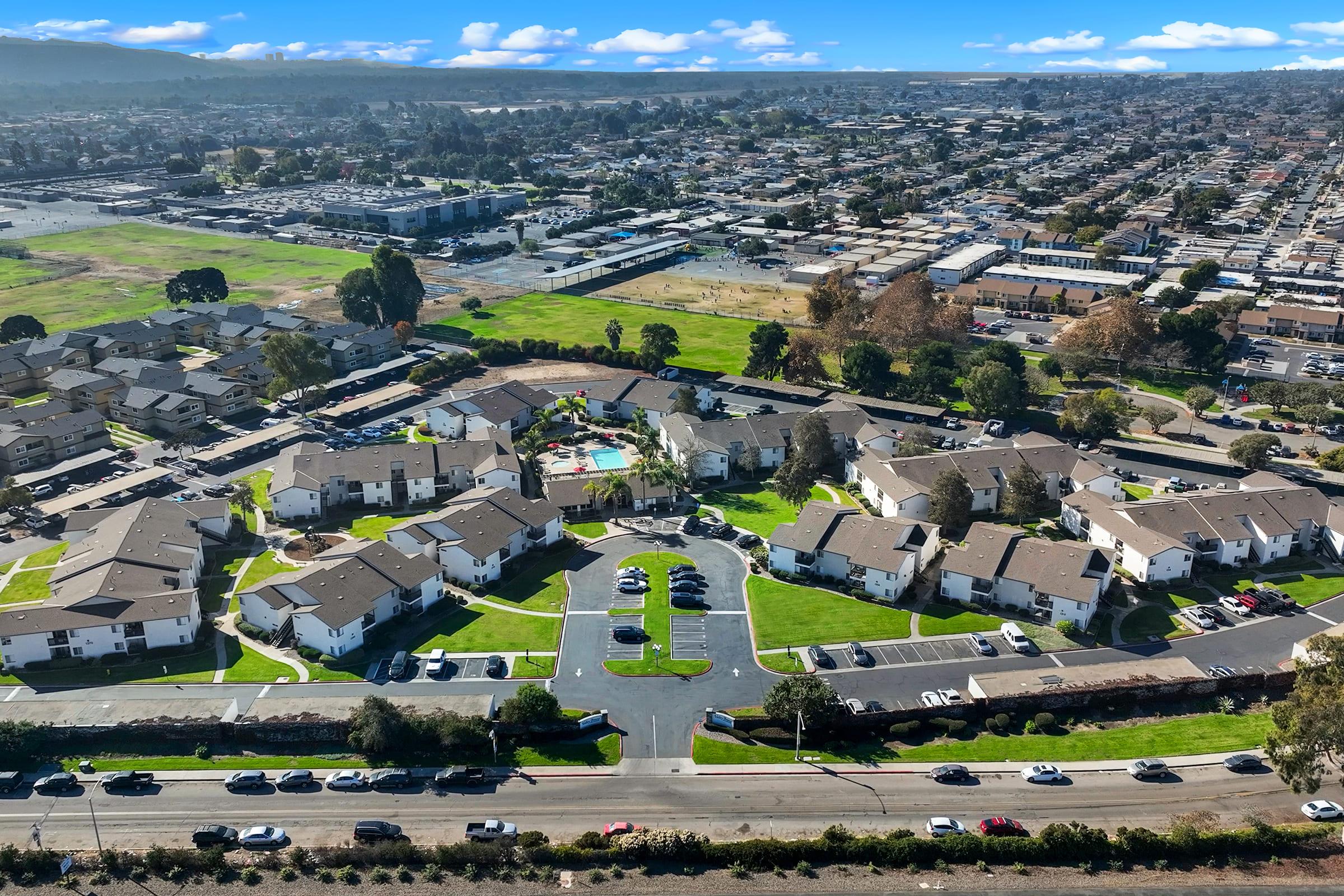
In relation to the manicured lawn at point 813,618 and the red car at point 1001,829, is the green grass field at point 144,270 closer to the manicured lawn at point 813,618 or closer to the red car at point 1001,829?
the manicured lawn at point 813,618

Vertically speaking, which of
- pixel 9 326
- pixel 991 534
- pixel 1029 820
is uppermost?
pixel 9 326

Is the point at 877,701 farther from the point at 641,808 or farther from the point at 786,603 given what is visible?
the point at 641,808

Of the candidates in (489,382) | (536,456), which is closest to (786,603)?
(536,456)

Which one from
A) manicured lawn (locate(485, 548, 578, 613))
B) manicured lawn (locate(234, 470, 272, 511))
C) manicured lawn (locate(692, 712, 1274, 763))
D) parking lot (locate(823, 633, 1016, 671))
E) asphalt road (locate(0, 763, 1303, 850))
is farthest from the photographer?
manicured lawn (locate(234, 470, 272, 511))

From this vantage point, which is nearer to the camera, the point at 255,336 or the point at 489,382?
the point at 489,382

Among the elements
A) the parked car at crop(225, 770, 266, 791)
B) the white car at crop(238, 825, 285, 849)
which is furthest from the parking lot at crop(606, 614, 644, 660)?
the white car at crop(238, 825, 285, 849)

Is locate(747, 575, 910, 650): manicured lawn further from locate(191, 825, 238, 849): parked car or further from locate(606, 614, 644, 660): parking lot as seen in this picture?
locate(191, 825, 238, 849): parked car

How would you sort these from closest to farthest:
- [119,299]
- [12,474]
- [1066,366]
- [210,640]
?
[210,640] → [12,474] → [1066,366] → [119,299]
